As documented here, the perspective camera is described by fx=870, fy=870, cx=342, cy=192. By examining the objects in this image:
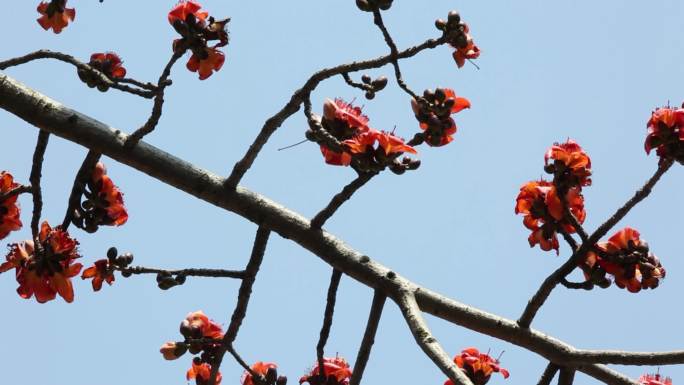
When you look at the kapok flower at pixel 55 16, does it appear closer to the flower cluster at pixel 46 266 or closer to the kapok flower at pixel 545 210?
the flower cluster at pixel 46 266

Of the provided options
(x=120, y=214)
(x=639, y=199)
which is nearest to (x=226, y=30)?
(x=120, y=214)

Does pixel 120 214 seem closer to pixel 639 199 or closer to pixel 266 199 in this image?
pixel 266 199

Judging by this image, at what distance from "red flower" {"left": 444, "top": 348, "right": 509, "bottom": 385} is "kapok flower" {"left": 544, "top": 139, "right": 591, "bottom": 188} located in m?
0.90

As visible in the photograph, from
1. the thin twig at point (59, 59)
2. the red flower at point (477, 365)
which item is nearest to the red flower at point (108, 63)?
the thin twig at point (59, 59)

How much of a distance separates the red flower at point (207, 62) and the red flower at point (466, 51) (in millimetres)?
1038

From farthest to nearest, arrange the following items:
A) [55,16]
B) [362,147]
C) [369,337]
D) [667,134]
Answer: [55,16], [667,134], [369,337], [362,147]

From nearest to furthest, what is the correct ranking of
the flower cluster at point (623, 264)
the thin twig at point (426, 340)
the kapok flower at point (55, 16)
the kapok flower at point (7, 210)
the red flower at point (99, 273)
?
the thin twig at point (426, 340) < the flower cluster at point (623, 264) < the red flower at point (99, 273) < the kapok flower at point (7, 210) < the kapok flower at point (55, 16)

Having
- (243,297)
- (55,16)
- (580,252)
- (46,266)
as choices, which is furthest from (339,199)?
(55,16)

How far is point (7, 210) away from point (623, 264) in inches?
105

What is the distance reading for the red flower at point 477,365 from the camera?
156 inches

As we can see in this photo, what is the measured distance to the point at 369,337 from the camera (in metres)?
3.40

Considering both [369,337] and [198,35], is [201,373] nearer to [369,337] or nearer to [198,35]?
[369,337]

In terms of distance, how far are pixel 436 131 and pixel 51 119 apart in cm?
161

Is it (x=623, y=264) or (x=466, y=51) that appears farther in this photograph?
(x=466, y=51)
